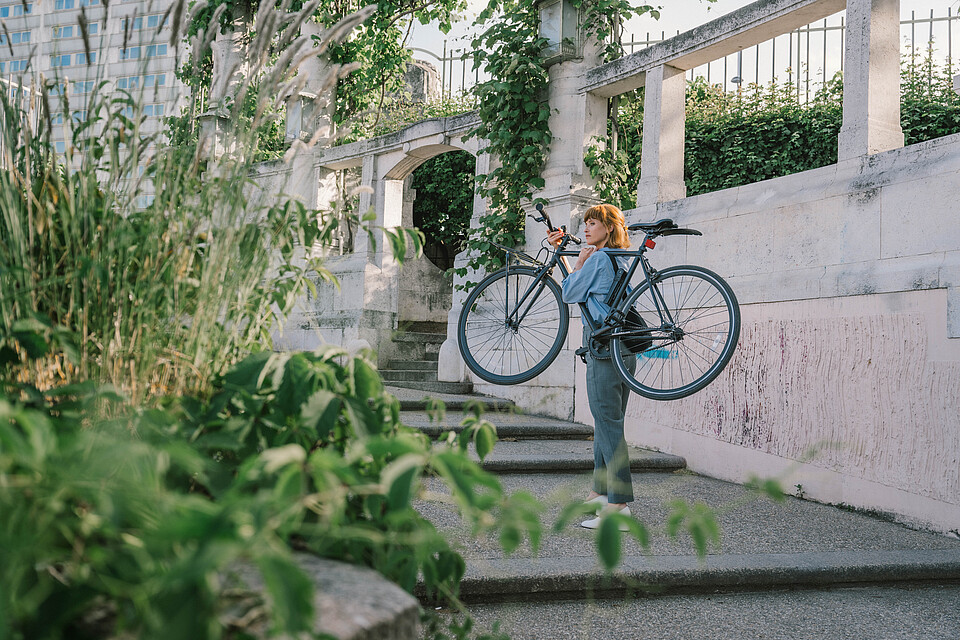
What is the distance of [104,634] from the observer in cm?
94

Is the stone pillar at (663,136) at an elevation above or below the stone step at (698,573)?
above

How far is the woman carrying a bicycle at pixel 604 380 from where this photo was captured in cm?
396

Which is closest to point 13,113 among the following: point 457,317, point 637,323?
point 637,323

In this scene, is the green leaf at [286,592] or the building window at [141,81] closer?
the green leaf at [286,592]

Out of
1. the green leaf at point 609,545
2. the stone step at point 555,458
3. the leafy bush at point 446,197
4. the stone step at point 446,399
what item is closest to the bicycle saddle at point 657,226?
the stone step at point 555,458

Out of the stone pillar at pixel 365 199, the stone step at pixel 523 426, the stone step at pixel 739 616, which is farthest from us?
the stone pillar at pixel 365 199

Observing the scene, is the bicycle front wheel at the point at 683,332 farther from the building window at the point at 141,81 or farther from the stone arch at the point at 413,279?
Answer: the stone arch at the point at 413,279

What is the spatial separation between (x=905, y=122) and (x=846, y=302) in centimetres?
429

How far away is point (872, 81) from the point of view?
4895 mm

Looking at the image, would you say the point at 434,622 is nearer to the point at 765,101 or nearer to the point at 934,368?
the point at 934,368

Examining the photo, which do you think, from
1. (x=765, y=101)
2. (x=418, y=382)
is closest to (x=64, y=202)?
(x=418, y=382)

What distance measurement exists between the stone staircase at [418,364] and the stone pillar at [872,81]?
3963 millimetres

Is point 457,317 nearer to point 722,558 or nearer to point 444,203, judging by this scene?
point 444,203

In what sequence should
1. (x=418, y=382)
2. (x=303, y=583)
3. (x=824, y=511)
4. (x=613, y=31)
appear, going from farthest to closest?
(x=418, y=382), (x=613, y=31), (x=824, y=511), (x=303, y=583)
